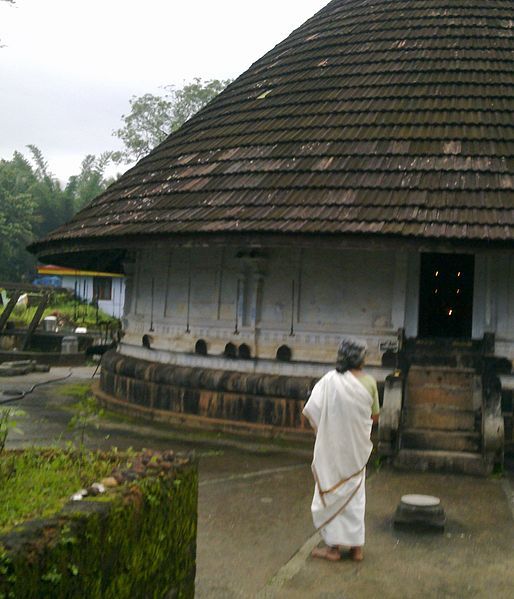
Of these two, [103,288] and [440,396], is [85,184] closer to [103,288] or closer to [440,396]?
[103,288]

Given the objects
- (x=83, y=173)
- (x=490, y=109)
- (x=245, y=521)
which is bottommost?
(x=245, y=521)

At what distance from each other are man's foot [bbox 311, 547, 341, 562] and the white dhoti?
7 centimetres

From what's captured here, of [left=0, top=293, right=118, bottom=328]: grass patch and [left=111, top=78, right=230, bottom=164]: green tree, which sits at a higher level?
[left=111, top=78, right=230, bottom=164]: green tree

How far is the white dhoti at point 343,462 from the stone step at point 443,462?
2986 mm

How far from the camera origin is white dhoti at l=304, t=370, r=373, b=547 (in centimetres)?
511

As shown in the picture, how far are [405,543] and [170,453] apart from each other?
2255 mm

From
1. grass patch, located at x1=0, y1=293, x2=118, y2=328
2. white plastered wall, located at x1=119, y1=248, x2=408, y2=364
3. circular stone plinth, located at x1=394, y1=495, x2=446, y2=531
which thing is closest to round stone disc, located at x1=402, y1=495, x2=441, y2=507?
circular stone plinth, located at x1=394, y1=495, x2=446, y2=531

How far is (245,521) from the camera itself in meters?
6.05

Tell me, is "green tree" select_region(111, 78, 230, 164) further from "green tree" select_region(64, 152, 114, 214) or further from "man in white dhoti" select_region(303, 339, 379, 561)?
"man in white dhoti" select_region(303, 339, 379, 561)

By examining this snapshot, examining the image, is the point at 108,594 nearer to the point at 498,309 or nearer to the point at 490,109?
the point at 498,309

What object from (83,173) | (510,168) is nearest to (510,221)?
(510,168)

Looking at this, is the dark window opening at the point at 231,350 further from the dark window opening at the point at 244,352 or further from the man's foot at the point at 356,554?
the man's foot at the point at 356,554

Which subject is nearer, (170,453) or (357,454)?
(170,453)

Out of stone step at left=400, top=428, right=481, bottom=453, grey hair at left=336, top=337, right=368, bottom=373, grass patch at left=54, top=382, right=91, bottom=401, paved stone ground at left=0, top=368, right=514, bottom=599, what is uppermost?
grey hair at left=336, top=337, right=368, bottom=373
